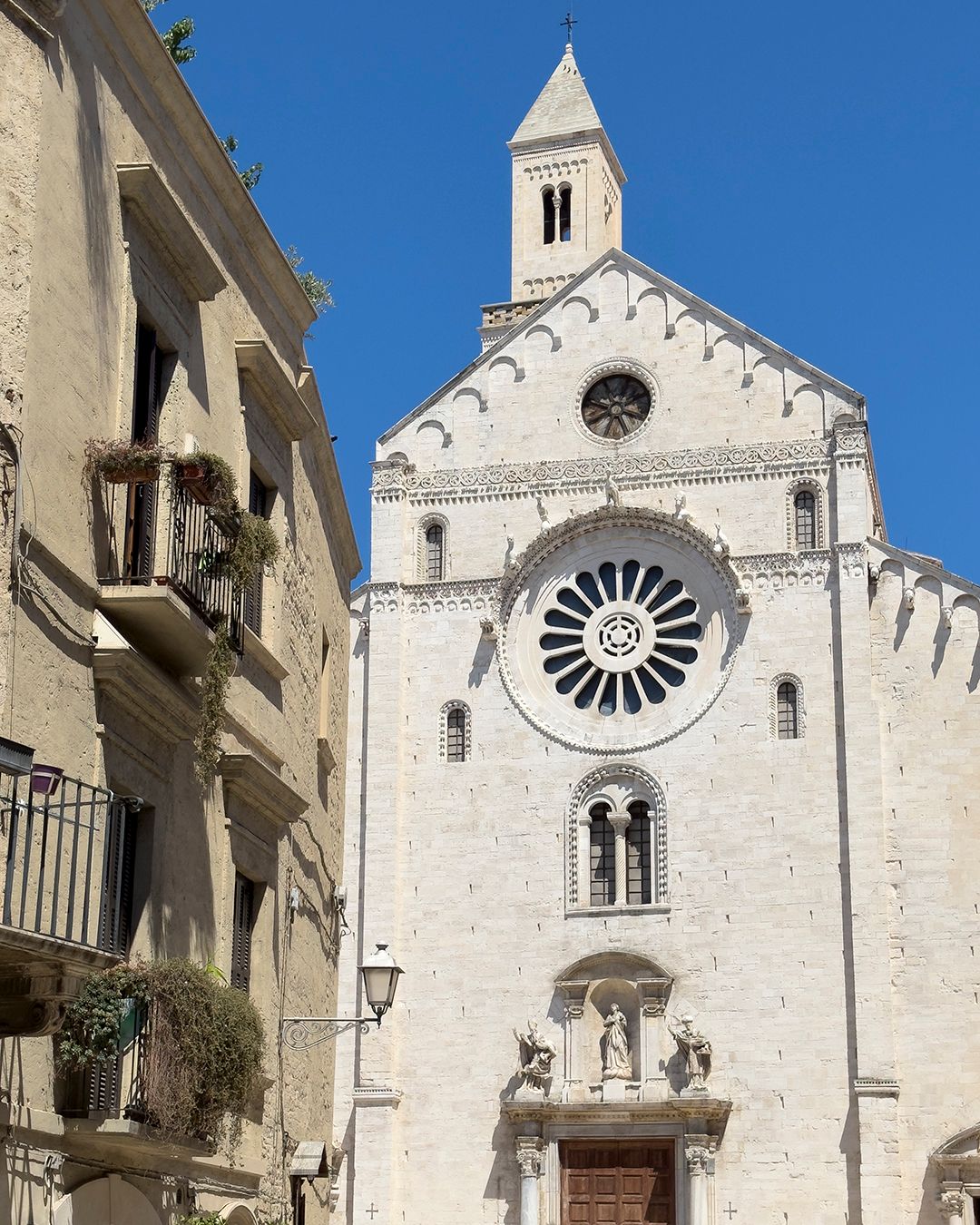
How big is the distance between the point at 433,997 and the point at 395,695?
17.2 ft

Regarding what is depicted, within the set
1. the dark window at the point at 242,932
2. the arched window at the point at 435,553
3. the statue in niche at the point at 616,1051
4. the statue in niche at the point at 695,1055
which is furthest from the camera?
the arched window at the point at 435,553

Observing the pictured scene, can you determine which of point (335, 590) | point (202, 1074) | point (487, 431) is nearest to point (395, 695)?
point (487, 431)

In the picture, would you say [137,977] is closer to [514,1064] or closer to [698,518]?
[514,1064]

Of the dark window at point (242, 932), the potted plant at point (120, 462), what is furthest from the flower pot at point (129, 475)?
the dark window at point (242, 932)

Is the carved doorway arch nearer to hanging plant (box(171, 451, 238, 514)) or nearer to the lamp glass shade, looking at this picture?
the lamp glass shade

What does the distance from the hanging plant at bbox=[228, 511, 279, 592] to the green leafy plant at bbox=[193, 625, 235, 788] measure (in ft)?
1.25

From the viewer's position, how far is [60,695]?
32.3 feet

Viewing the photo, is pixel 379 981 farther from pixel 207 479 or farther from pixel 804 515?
pixel 804 515

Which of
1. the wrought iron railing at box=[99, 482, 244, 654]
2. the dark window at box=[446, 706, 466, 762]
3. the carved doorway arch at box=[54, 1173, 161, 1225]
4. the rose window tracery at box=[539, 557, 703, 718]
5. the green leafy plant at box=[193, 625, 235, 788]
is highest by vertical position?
the rose window tracery at box=[539, 557, 703, 718]

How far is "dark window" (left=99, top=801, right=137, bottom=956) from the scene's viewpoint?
9.56 m

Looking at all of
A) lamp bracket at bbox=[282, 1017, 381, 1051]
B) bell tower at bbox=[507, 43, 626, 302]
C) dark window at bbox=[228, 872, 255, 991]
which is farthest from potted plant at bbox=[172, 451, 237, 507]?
bell tower at bbox=[507, 43, 626, 302]

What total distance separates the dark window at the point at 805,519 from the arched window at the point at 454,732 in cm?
641

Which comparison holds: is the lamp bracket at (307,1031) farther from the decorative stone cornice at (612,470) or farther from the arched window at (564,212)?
the arched window at (564,212)

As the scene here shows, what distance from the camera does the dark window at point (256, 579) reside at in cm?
1368
